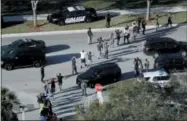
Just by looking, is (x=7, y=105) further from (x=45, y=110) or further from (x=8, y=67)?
(x=8, y=67)

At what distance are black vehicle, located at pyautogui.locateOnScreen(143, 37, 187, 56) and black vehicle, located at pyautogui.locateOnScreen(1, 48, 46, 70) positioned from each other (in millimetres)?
7124

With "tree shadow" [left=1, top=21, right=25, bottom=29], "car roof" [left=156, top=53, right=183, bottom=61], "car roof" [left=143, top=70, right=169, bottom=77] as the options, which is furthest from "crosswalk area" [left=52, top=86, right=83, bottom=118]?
"tree shadow" [left=1, top=21, right=25, bottom=29]

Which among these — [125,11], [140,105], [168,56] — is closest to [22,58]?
[168,56]

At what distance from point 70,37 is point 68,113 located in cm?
1582

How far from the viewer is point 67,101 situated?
1307 inches

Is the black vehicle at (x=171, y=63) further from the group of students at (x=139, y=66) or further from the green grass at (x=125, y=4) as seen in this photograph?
the green grass at (x=125, y=4)

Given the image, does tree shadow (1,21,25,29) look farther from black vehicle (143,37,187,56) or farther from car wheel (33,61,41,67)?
black vehicle (143,37,187,56)

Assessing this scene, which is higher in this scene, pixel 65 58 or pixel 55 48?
pixel 55 48

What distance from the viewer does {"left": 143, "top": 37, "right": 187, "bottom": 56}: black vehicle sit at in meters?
40.0

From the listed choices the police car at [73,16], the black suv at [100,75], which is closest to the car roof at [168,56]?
the black suv at [100,75]

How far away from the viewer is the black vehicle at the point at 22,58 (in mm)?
39062

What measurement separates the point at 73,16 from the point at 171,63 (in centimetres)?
1495

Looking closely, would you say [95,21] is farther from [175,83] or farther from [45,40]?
[175,83]

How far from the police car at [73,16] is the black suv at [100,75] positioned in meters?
13.7
